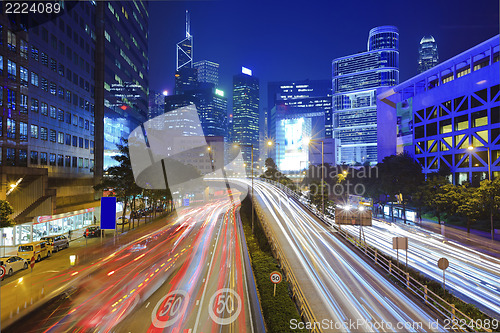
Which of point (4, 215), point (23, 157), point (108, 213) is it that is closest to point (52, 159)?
point (23, 157)

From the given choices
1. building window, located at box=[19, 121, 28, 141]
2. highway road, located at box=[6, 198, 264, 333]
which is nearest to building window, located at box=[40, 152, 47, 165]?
building window, located at box=[19, 121, 28, 141]

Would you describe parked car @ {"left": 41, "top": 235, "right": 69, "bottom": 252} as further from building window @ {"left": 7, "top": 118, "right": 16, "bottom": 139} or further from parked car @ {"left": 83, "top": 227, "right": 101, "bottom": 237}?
building window @ {"left": 7, "top": 118, "right": 16, "bottom": 139}

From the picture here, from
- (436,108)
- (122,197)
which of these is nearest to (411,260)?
(122,197)

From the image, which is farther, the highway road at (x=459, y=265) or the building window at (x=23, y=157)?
the building window at (x=23, y=157)

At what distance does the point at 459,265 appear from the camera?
2280cm

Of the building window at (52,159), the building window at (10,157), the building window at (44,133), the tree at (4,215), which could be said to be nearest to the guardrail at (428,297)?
the tree at (4,215)

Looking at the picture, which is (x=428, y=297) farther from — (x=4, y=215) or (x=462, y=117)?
(x=462, y=117)

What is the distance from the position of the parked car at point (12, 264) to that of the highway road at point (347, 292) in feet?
69.2

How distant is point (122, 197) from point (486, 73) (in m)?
67.3

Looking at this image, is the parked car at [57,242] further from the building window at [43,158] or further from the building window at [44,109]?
the building window at [44,109]

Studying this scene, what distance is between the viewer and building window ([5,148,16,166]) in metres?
35.6

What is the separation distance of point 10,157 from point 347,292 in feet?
136

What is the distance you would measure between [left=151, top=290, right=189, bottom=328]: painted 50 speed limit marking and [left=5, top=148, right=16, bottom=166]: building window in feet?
103

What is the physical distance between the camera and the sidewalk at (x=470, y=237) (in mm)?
29741
